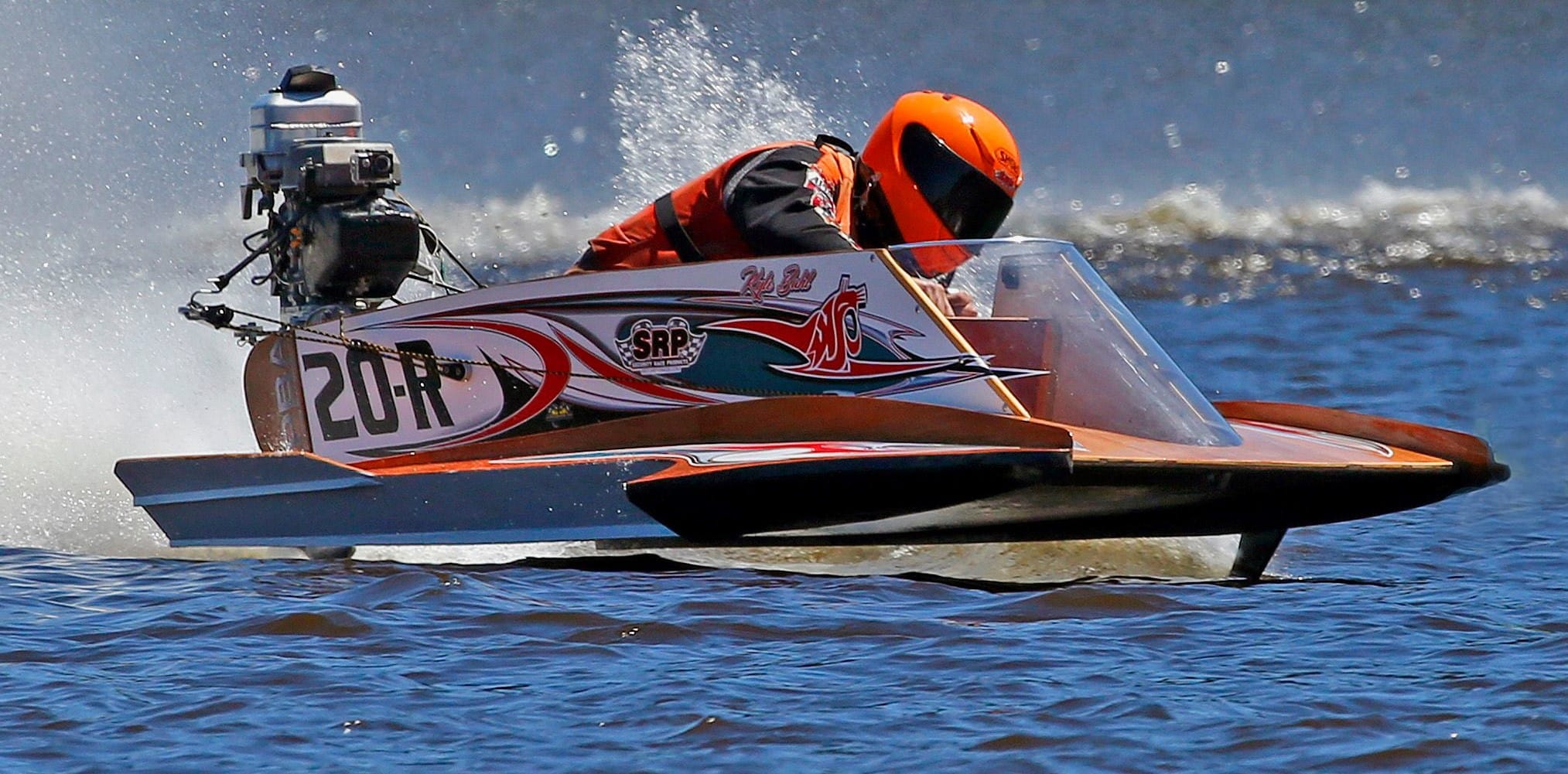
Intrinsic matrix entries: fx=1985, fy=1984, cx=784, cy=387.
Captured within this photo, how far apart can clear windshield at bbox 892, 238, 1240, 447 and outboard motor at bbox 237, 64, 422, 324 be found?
1.75 metres

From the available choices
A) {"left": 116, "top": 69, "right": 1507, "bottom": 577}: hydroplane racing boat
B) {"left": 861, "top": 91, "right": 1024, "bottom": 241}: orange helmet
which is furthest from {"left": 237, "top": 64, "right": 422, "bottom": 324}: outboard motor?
{"left": 861, "top": 91, "right": 1024, "bottom": 241}: orange helmet

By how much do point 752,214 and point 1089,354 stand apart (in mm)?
1081

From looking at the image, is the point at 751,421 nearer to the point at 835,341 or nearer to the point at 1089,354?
the point at 835,341

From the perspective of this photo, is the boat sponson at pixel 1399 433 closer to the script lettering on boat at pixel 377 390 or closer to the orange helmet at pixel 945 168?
the orange helmet at pixel 945 168

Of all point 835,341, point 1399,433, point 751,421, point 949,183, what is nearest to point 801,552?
point 751,421

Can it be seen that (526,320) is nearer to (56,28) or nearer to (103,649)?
(103,649)

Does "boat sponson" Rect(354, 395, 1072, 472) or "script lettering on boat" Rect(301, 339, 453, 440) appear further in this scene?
"script lettering on boat" Rect(301, 339, 453, 440)

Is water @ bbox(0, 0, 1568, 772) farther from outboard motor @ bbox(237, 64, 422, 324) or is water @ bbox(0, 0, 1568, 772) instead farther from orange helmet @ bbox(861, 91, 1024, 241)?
orange helmet @ bbox(861, 91, 1024, 241)

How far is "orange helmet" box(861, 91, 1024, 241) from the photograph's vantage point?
19.2ft

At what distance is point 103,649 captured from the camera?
4.71 metres

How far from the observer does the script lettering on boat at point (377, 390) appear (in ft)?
19.6

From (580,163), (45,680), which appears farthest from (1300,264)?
(45,680)

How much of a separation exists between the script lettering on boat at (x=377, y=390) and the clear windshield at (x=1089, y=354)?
1.52 meters

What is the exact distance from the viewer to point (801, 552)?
233 inches
